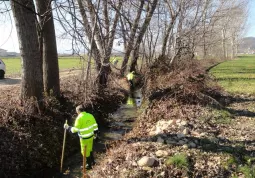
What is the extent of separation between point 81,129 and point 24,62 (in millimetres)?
3082

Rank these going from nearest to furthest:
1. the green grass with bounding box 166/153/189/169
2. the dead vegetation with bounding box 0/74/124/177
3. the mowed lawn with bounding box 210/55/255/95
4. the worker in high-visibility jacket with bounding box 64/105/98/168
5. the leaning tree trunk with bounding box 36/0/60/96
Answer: the green grass with bounding box 166/153/189/169 < the dead vegetation with bounding box 0/74/124/177 < the worker in high-visibility jacket with bounding box 64/105/98/168 < the leaning tree trunk with bounding box 36/0/60/96 < the mowed lawn with bounding box 210/55/255/95

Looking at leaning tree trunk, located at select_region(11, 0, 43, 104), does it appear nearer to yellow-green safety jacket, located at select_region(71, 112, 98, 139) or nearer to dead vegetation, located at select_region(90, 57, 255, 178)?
yellow-green safety jacket, located at select_region(71, 112, 98, 139)

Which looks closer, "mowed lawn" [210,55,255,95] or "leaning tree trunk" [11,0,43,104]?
"leaning tree trunk" [11,0,43,104]

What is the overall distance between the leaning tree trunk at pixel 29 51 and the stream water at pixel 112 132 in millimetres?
2549

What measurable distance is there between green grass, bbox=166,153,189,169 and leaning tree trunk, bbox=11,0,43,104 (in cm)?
520

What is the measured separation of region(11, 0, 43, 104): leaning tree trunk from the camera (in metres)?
8.75

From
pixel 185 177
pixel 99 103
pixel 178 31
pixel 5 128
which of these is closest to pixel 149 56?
pixel 178 31

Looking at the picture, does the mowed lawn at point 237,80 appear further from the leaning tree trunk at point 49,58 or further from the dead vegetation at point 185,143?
the leaning tree trunk at point 49,58

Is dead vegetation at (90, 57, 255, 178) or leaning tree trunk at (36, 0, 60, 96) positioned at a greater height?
leaning tree trunk at (36, 0, 60, 96)

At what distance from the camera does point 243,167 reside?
6031 mm

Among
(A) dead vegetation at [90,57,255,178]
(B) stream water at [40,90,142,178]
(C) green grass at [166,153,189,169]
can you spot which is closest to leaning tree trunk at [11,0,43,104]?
(B) stream water at [40,90,142,178]

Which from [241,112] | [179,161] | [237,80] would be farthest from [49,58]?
[237,80]

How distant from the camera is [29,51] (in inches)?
357

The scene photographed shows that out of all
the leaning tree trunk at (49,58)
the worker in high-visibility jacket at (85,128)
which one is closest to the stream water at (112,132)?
the worker in high-visibility jacket at (85,128)
